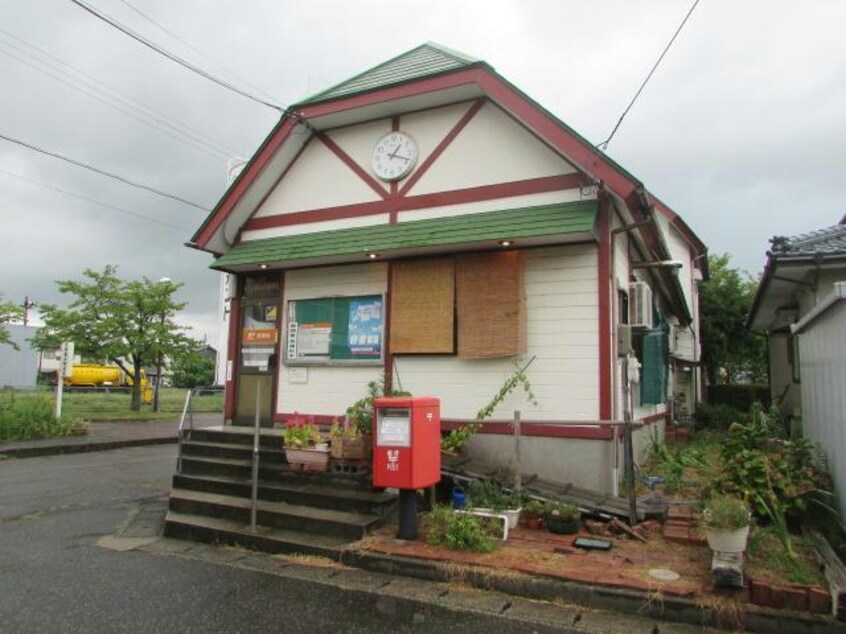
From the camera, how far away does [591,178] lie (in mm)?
7605

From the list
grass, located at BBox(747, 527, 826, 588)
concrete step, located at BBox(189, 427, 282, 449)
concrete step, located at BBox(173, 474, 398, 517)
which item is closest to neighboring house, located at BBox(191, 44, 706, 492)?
concrete step, located at BBox(189, 427, 282, 449)

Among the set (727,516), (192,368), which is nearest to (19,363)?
(192,368)

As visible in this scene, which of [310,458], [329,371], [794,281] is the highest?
[794,281]

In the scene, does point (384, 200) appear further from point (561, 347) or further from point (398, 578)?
point (398, 578)

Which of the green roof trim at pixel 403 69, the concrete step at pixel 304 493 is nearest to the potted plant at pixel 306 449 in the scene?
the concrete step at pixel 304 493

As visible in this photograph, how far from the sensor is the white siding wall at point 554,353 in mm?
7586

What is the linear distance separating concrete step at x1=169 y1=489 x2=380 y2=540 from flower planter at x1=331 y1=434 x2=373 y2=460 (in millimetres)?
653

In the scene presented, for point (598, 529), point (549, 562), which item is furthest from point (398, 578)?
point (598, 529)

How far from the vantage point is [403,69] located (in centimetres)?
914

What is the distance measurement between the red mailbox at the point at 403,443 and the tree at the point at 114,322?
18.6 metres

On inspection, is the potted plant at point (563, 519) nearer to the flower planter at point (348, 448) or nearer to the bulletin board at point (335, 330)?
the flower planter at point (348, 448)

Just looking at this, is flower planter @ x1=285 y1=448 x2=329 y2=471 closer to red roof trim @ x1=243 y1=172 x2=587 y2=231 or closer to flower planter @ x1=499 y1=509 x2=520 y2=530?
flower planter @ x1=499 y1=509 x2=520 y2=530

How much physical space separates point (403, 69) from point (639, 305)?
17.1 feet

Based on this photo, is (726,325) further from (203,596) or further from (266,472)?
(203,596)
